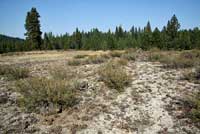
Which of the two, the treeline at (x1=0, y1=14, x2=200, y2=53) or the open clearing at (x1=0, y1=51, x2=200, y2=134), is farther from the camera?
the treeline at (x1=0, y1=14, x2=200, y2=53)

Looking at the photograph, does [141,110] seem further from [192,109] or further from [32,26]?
[32,26]

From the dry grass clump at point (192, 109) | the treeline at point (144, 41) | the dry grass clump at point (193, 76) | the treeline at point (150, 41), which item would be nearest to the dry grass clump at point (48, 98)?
the dry grass clump at point (192, 109)

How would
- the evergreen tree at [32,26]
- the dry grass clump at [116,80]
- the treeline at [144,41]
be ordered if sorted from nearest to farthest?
the dry grass clump at [116,80] → the evergreen tree at [32,26] → the treeline at [144,41]

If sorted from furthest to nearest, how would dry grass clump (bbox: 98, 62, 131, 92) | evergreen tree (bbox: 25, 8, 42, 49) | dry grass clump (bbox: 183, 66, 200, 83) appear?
evergreen tree (bbox: 25, 8, 42, 49) < dry grass clump (bbox: 183, 66, 200, 83) < dry grass clump (bbox: 98, 62, 131, 92)

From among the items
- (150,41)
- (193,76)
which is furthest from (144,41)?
(193,76)

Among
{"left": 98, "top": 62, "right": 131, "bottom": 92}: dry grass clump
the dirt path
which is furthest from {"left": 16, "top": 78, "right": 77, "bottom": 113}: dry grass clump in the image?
{"left": 98, "top": 62, "right": 131, "bottom": 92}: dry grass clump

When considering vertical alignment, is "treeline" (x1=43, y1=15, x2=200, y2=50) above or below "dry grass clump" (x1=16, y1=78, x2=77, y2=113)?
above

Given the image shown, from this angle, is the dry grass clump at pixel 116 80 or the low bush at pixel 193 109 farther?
the dry grass clump at pixel 116 80

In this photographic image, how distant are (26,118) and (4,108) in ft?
3.39

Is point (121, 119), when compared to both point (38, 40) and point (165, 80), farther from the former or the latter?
point (38, 40)

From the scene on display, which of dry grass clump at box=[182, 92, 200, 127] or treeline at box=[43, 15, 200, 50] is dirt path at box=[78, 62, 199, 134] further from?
treeline at box=[43, 15, 200, 50]

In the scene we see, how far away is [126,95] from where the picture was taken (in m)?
6.89

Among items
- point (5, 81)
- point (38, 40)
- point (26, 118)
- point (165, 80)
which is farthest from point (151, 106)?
point (38, 40)

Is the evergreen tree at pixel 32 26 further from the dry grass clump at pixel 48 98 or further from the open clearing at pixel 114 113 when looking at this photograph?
the dry grass clump at pixel 48 98
